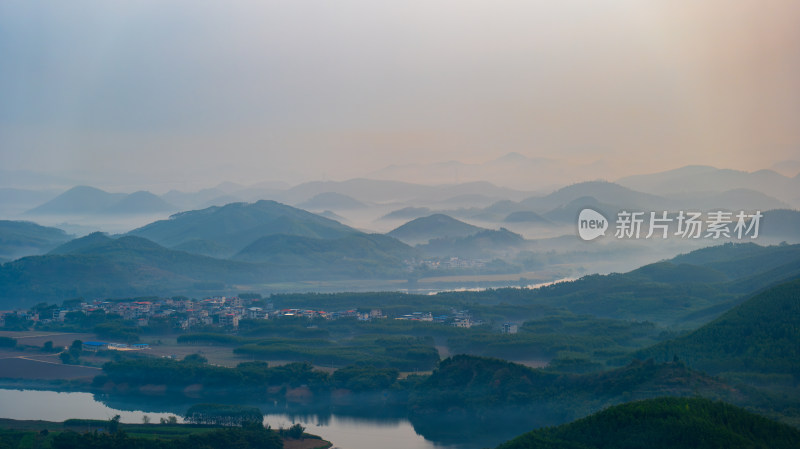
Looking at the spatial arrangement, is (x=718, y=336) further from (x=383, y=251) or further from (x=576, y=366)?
(x=383, y=251)

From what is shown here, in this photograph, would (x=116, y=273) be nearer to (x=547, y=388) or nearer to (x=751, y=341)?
(x=547, y=388)

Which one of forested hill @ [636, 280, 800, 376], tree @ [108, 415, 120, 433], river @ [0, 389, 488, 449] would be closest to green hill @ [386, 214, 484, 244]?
forested hill @ [636, 280, 800, 376]

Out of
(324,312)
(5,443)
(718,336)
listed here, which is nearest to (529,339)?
(718,336)

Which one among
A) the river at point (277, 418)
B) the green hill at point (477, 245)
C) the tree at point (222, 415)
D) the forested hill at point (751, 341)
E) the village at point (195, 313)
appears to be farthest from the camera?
the green hill at point (477, 245)

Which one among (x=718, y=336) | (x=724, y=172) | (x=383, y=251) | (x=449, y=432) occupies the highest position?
(x=724, y=172)

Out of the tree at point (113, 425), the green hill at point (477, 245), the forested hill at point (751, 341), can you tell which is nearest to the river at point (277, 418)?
the tree at point (113, 425)

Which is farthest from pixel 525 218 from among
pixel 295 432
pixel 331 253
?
pixel 295 432

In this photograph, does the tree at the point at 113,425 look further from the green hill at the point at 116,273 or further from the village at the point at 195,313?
the green hill at the point at 116,273
